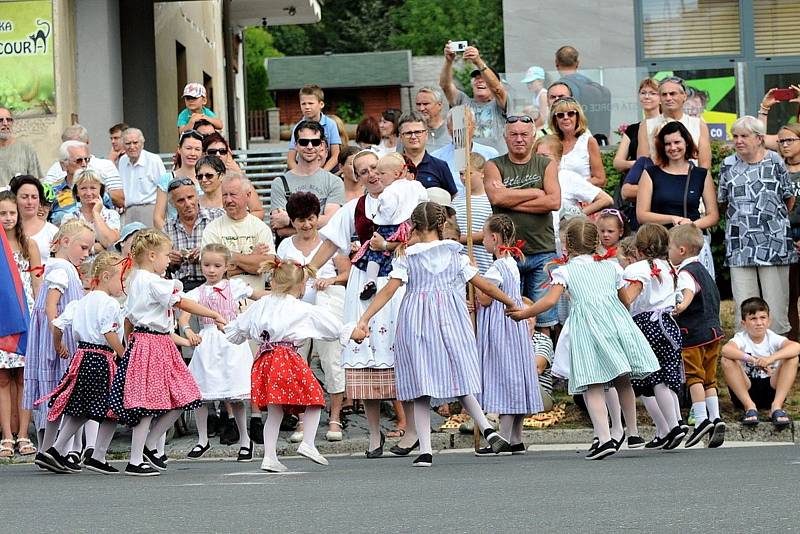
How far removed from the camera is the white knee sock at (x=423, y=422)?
10.2 m

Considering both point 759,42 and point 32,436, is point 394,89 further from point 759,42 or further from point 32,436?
point 32,436

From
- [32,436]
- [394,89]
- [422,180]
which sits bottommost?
[32,436]

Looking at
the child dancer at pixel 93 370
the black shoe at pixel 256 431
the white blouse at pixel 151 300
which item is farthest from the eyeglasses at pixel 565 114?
the child dancer at pixel 93 370

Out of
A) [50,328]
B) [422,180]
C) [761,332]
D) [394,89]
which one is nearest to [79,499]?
[50,328]

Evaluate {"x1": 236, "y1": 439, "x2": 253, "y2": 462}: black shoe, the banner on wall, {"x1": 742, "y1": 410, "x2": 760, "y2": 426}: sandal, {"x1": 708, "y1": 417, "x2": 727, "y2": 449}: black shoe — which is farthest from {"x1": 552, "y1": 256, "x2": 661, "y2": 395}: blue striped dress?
the banner on wall

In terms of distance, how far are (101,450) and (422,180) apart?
357 cm

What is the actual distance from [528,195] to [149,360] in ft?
11.9

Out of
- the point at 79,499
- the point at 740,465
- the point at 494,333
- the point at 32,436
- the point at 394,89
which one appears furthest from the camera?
the point at 394,89

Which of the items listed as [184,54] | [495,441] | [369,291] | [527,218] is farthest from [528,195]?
[184,54]

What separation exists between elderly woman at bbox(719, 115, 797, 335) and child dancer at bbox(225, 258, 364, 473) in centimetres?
456

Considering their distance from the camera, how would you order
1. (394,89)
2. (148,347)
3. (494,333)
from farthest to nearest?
(394,89) → (494,333) → (148,347)

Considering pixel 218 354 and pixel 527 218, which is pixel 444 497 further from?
pixel 527 218

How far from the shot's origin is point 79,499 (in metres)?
8.27

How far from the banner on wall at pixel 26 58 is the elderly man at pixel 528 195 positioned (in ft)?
31.1
